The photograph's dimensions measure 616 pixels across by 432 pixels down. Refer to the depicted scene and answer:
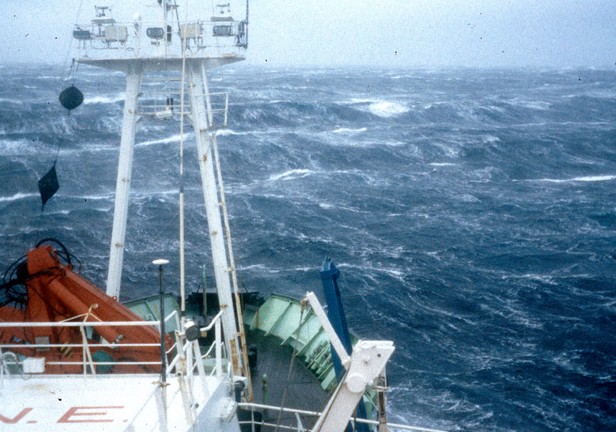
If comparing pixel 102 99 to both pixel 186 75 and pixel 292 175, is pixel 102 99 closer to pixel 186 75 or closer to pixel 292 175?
pixel 292 175

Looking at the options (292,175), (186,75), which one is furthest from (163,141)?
(186,75)

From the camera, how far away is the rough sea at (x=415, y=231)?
25266mm

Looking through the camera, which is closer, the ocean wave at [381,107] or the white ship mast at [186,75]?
the white ship mast at [186,75]

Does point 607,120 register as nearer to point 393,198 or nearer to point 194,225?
point 393,198

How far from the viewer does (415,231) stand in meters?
41.6

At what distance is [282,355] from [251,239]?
71.1 feet

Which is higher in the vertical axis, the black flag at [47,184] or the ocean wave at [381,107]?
the black flag at [47,184]

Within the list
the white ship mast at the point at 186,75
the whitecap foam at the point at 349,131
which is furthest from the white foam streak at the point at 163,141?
the white ship mast at the point at 186,75

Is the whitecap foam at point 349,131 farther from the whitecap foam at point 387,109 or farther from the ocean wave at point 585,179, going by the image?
the ocean wave at point 585,179

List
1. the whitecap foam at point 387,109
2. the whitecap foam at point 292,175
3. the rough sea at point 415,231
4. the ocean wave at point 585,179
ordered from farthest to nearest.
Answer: the whitecap foam at point 387,109
the whitecap foam at point 292,175
the ocean wave at point 585,179
the rough sea at point 415,231

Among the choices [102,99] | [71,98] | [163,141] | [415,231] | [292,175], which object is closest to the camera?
[71,98]

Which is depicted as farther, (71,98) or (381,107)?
(381,107)

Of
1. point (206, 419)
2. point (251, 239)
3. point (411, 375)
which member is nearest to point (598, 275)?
point (411, 375)

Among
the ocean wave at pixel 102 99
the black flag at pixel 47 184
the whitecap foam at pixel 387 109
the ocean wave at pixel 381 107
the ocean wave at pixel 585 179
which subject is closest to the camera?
the black flag at pixel 47 184
